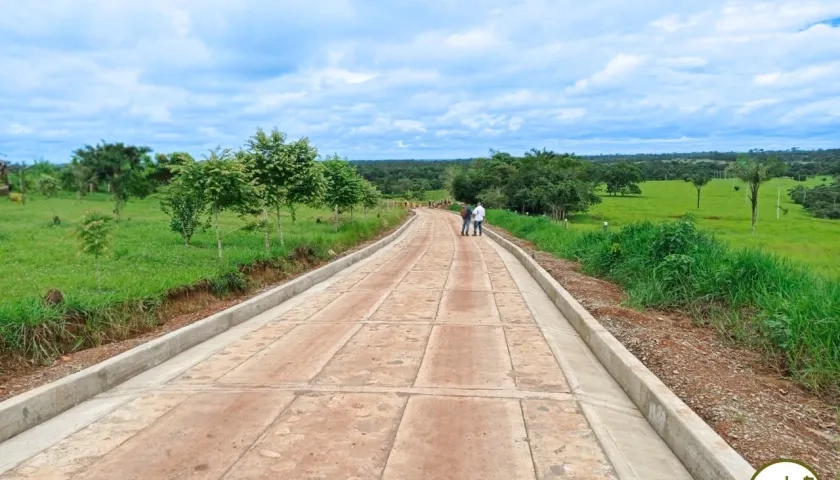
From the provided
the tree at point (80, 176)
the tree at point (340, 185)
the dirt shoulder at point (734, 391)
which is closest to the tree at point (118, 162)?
the tree at point (80, 176)

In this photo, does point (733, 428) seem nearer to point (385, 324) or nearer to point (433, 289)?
point (385, 324)

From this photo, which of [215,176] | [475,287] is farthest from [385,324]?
[215,176]

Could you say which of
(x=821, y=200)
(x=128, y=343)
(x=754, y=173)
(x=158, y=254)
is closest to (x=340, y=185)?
(x=158, y=254)

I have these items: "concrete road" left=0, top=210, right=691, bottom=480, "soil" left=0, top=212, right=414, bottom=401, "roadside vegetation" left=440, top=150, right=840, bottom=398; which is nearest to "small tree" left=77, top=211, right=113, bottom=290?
"soil" left=0, top=212, right=414, bottom=401

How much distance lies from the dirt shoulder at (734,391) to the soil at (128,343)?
5920mm

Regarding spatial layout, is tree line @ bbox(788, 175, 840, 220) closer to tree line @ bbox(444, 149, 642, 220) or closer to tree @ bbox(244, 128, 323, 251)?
tree line @ bbox(444, 149, 642, 220)

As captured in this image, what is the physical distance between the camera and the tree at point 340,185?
28.8m

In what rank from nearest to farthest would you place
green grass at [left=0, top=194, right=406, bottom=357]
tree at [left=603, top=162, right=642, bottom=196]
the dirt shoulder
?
the dirt shoulder, green grass at [left=0, top=194, right=406, bottom=357], tree at [left=603, top=162, right=642, bottom=196]

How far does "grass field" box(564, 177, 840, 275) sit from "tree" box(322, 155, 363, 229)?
47.0ft

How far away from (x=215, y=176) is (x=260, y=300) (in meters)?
5.85

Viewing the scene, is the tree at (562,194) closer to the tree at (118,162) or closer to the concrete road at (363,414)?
the tree at (118,162)

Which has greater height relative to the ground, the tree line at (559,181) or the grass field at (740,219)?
the tree line at (559,181)

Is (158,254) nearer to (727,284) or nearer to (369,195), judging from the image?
(727,284)

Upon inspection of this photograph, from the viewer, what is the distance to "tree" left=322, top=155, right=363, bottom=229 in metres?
28.8
